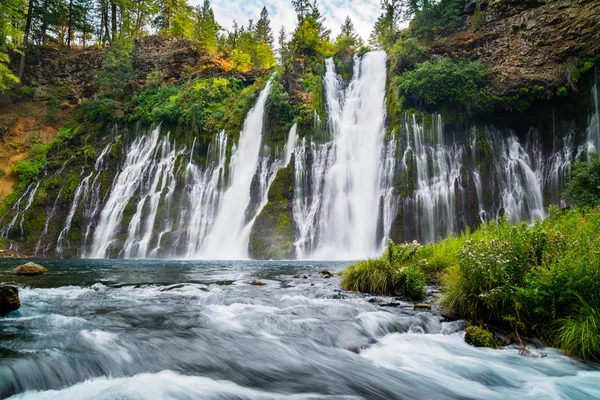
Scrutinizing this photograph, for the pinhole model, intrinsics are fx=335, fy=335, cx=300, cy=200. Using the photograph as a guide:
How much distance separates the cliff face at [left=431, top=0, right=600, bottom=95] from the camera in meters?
22.5

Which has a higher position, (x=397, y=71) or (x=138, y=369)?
(x=397, y=71)

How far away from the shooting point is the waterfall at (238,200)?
25.0m

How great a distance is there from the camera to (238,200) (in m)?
27.2

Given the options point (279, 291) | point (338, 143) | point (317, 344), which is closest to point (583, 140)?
point (338, 143)

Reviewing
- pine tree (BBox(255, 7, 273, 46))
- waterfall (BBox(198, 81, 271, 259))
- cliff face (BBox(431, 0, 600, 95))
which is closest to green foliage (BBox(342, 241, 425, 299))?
waterfall (BBox(198, 81, 271, 259))

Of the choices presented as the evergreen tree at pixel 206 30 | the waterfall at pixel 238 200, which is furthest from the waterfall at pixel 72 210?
the evergreen tree at pixel 206 30

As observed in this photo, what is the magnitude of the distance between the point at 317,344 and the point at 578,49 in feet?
93.2

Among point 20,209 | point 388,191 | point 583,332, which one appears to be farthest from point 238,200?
→ point 583,332

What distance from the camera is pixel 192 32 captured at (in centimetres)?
4722

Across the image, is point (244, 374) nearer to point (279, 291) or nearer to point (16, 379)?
point (16, 379)

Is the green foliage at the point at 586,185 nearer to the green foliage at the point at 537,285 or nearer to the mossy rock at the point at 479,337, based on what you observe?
the green foliage at the point at 537,285

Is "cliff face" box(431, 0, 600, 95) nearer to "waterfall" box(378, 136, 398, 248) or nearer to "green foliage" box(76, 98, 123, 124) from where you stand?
"waterfall" box(378, 136, 398, 248)

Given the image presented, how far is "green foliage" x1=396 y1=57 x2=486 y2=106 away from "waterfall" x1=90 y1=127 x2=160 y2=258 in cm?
2398

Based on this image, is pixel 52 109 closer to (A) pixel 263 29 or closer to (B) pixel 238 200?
(B) pixel 238 200
